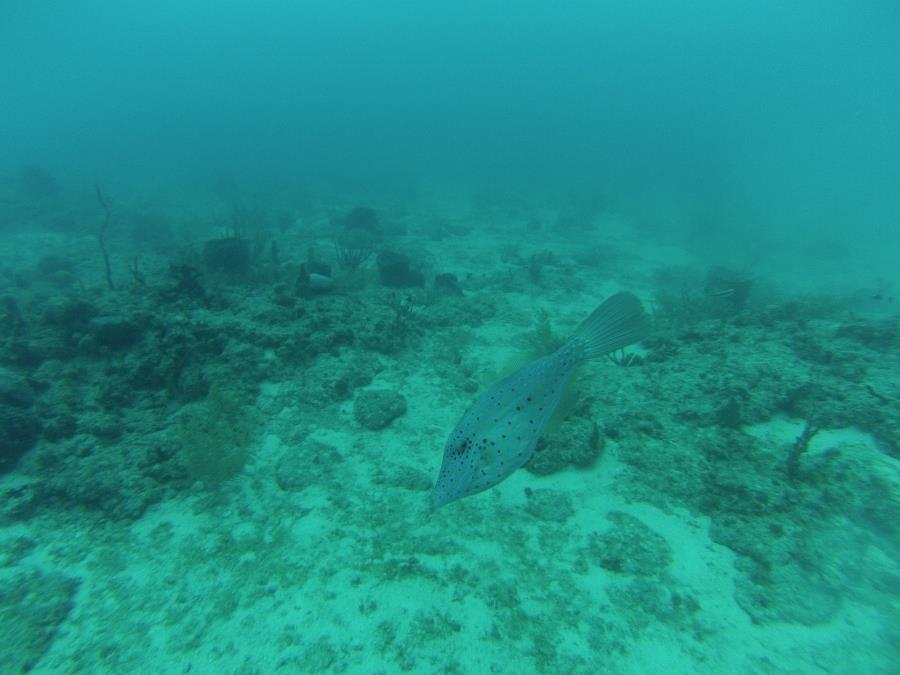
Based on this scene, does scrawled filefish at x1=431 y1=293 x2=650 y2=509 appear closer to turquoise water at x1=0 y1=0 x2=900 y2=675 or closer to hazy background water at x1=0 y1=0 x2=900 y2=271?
turquoise water at x1=0 y1=0 x2=900 y2=675

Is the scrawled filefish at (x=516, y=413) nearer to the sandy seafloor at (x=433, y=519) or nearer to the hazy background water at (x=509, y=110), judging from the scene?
the sandy seafloor at (x=433, y=519)

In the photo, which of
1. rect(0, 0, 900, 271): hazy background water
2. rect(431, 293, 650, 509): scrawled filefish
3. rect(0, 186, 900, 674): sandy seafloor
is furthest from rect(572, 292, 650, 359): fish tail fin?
rect(0, 0, 900, 271): hazy background water

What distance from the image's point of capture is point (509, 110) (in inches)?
5379

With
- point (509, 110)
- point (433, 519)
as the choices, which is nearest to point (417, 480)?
point (433, 519)

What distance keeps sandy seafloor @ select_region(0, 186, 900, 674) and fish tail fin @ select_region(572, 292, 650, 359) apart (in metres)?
1.08

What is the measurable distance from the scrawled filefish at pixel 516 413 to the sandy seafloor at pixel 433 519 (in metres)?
0.85

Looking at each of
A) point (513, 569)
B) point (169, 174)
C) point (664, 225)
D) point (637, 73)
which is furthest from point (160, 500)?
point (637, 73)

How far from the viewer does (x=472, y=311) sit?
973cm

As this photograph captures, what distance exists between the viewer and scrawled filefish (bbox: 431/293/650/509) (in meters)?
2.65

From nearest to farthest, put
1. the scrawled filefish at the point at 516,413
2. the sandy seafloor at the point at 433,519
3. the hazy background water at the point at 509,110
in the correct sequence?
1. the scrawled filefish at the point at 516,413
2. the sandy seafloor at the point at 433,519
3. the hazy background water at the point at 509,110

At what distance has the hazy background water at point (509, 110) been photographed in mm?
42938

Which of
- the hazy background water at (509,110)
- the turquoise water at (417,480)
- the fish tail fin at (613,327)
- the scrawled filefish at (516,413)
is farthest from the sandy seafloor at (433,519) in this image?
the hazy background water at (509,110)

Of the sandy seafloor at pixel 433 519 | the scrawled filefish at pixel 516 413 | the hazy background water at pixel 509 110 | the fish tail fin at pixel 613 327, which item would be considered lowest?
the sandy seafloor at pixel 433 519

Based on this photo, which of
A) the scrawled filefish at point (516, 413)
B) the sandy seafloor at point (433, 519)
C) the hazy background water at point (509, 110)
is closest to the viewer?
the scrawled filefish at point (516, 413)
